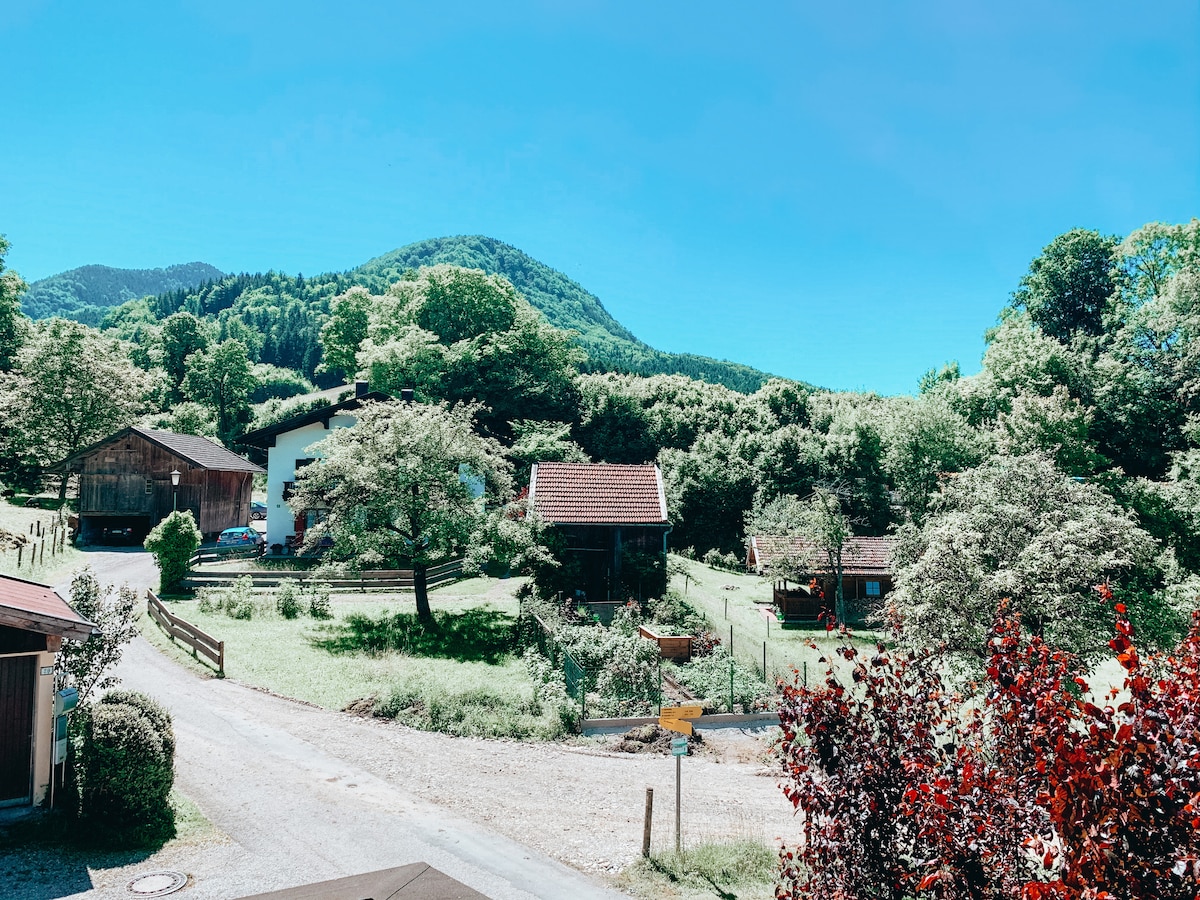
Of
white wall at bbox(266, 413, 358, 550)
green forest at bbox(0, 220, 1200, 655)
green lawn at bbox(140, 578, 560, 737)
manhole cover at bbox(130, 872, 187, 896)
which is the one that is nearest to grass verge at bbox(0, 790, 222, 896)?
manhole cover at bbox(130, 872, 187, 896)

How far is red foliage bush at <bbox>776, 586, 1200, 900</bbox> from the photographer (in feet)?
11.9

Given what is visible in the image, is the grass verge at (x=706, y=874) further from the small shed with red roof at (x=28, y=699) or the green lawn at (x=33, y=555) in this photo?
the green lawn at (x=33, y=555)

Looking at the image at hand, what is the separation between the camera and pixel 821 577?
34250mm

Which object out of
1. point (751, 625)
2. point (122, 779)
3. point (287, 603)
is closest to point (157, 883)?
point (122, 779)

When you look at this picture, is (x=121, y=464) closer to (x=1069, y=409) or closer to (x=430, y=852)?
(x=430, y=852)

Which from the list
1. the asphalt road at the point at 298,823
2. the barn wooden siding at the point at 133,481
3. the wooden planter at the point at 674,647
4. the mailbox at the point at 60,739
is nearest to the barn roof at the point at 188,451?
the barn wooden siding at the point at 133,481

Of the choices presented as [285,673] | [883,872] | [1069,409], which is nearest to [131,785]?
[285,673]

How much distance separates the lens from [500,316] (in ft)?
197

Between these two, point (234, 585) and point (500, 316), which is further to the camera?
point (500, 316)

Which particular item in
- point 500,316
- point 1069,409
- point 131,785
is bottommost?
point 131,785

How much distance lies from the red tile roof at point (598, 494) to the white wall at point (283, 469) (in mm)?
14385

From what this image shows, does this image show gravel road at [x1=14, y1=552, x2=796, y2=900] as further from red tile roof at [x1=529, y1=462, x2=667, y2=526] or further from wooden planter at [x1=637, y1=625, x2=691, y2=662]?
red tile roof at [x1=529, y1=462, x2=667, y2=526]

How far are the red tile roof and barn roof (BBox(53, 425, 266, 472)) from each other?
73.4ft

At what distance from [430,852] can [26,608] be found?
7.39 m
